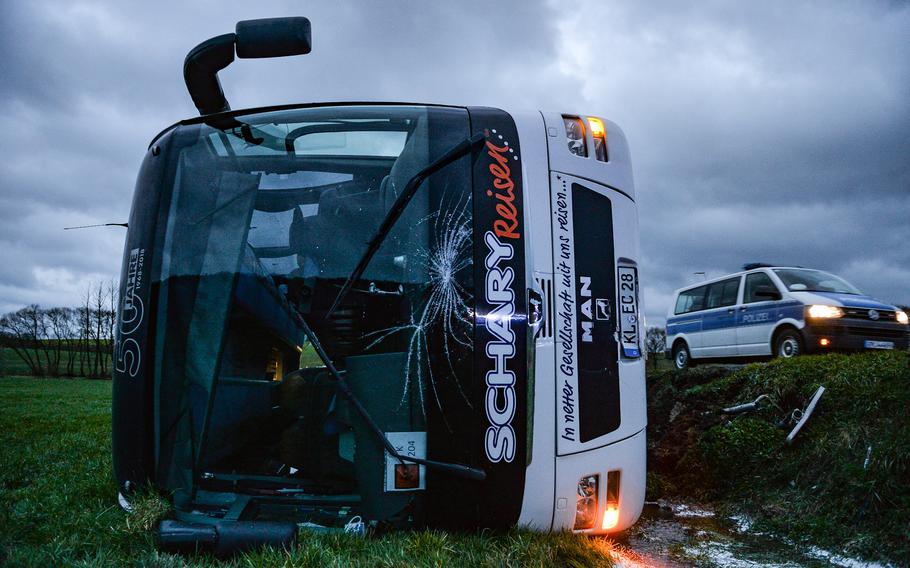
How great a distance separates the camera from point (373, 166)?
9.41ft

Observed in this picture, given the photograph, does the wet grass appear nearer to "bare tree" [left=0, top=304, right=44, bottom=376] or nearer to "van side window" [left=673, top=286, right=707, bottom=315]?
"van side window" [left=673, top=286, right=707, bottom=315]

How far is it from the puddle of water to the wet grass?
127 mm

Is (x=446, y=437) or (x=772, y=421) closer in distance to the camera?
(x=446, y=437)

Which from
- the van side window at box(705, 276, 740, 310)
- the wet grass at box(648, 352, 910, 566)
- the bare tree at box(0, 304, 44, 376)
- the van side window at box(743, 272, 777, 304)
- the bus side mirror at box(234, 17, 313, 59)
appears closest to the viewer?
the bus side mirror at box(234, 17, 313, 59)

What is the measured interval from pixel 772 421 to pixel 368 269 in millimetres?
4154

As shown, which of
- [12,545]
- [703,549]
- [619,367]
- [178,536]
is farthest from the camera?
[703,549]

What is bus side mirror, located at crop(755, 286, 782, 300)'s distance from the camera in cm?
917

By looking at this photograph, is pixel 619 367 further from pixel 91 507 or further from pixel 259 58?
pixel 91 507

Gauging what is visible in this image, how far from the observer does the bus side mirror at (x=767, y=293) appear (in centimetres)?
917

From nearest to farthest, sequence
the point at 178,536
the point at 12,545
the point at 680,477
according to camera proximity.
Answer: the point at 178,536
the point at 12,545
the point at 680,477

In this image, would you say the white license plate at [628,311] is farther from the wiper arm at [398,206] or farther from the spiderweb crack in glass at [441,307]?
the wiper arm at [398,206]

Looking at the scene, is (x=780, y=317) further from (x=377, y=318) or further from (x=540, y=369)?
(x=377, y=318)

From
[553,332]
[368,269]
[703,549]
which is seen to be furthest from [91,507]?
[703,549]

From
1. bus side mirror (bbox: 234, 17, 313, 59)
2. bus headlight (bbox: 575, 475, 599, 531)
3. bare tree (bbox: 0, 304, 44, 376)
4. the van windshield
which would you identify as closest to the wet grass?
bus headlight (bbox: 575, 475, 599, 531)
